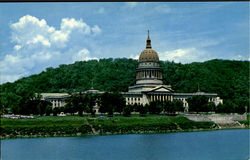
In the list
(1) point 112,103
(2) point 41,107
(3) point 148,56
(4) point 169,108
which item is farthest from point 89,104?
(3) point 148,56

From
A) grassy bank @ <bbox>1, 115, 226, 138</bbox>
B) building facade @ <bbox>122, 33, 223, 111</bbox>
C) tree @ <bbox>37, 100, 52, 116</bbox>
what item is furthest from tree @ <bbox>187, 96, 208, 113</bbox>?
tree @ <bbox>37, 100, 52, 116</bbox>

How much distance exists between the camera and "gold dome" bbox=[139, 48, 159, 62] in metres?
88.9

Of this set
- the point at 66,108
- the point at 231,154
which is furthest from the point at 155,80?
the point at 231,154

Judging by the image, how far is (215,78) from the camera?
104375 millimetres

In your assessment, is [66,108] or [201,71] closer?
[66,108]

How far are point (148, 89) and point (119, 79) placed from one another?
1465 centimetres

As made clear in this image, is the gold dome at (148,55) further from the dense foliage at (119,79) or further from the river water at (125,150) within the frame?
the river water at (125,150)

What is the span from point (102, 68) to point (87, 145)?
65.1 m

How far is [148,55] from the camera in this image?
89.2 m

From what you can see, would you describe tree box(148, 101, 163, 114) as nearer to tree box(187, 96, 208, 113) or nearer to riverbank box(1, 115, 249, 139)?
tree box(187, 96, 208, 113)

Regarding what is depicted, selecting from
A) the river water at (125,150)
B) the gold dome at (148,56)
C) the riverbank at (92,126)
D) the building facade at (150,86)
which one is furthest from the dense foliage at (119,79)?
the river water at (125,150)

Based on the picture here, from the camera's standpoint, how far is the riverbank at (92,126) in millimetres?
46725

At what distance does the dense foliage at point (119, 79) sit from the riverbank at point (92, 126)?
33.9 meters

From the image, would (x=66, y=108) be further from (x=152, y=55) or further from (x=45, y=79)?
(x=45, y=79)
